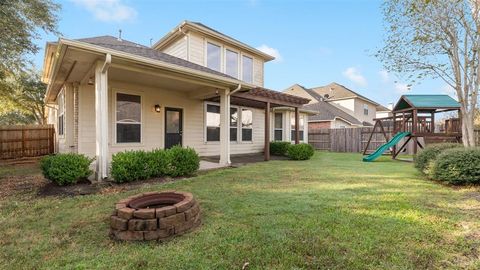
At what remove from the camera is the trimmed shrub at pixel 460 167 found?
4.99 metres

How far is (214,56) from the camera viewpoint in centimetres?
1072

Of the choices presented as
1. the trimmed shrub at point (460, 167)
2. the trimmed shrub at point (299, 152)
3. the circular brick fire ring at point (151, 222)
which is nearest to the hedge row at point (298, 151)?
the trimmed shrub at point (299, 152)

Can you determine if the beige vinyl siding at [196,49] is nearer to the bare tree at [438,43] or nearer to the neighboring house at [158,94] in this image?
the neighboring house at [158,94]

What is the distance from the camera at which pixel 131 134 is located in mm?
7953

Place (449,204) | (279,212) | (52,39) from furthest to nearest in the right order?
(52,39) → (449,204) → (279,212)

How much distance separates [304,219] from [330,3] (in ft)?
29.0

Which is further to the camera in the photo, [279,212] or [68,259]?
[279,212]

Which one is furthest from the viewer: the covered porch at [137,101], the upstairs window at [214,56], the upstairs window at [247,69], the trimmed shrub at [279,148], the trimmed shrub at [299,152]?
the upstairs window at [247,69]

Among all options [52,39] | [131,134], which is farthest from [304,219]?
[52,39]

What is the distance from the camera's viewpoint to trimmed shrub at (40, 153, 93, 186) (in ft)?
16.2

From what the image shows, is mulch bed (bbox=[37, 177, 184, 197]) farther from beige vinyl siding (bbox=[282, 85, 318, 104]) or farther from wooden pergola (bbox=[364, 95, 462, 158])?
beige vinyl siding (bbox=[282, 85, 318, 104])

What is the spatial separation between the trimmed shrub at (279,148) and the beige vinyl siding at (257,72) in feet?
10.8

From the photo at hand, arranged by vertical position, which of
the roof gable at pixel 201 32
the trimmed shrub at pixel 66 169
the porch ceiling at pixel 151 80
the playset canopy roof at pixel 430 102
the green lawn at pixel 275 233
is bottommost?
the green lawn at pixel 275 233

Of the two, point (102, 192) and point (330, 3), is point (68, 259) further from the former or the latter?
point (330, 3)
